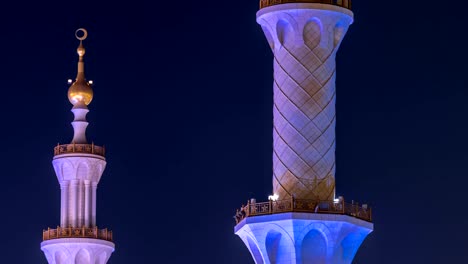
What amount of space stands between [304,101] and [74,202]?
3494cm

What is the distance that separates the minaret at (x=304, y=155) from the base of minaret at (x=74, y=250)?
1253 inches

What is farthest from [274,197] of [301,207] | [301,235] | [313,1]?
[313,1]

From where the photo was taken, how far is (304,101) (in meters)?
68.9

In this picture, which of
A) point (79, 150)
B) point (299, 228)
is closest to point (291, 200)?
point (299, 228)

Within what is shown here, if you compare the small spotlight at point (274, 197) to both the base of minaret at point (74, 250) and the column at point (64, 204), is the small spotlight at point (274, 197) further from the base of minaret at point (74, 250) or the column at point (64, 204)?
the column at point (64, 204)

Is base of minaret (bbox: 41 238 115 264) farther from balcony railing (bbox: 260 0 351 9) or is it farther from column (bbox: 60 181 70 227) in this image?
balcony railing (bbox: 260 0 351 9)

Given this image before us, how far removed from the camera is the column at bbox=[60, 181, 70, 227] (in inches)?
3994

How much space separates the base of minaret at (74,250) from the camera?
3944 inches

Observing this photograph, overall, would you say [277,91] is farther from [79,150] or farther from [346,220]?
[79,150]

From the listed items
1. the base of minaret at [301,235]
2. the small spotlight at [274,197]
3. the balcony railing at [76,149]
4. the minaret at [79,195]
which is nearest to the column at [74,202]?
the minaret at [79,195]

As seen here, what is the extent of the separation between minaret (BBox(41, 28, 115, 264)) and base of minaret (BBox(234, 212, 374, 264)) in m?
32.5

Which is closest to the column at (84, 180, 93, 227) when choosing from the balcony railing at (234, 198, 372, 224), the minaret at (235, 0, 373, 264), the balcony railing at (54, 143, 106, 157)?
the balcony railing at (54, 143, 106, 157)

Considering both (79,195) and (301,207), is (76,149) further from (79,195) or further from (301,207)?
(301,207)

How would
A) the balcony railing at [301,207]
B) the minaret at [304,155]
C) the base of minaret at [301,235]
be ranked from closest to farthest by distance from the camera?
the base of minaret at [301,235] < the balcony railing at [301,207] < the minaret at [304,155]
